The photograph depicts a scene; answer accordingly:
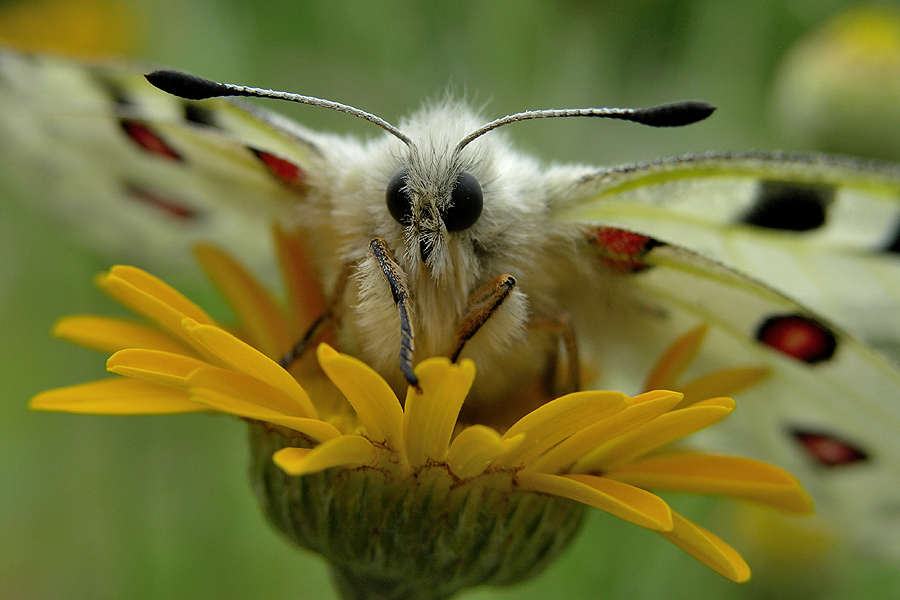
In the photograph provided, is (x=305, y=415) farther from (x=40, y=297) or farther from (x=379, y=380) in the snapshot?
(x=40, y=297)

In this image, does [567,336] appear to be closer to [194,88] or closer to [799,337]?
[799,337]

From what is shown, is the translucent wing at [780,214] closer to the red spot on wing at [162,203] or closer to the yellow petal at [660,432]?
the yellow petal at [660,432]

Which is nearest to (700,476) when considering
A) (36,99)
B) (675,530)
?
(675,530)

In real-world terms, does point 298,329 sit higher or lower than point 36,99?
lower

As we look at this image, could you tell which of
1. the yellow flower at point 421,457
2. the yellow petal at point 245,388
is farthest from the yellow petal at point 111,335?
the yellow petal at point 245,388

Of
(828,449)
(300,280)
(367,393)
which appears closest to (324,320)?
(300,280)
